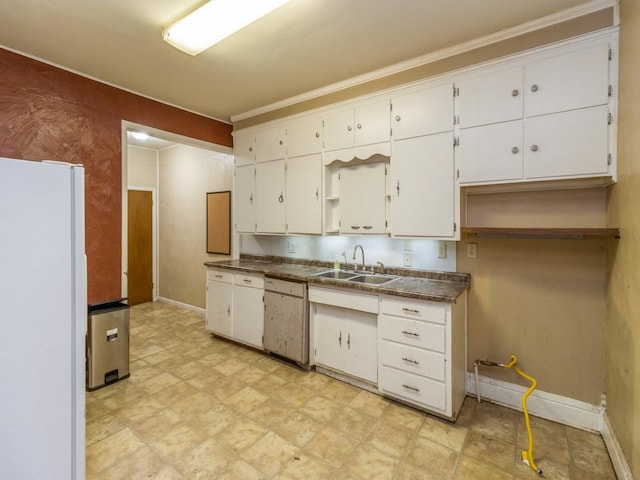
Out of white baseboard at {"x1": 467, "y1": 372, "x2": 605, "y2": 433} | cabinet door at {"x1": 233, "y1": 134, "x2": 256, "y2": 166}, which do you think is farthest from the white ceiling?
white baseboard at {"x1": 467, "y1": 372, "x2": 605, "y2": 433}

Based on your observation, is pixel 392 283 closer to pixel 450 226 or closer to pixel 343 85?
pixel 450 226

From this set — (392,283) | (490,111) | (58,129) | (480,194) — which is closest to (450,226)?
(480,194)

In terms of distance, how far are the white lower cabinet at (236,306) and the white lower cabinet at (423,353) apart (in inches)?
57.5

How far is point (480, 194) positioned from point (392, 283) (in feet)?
3.40

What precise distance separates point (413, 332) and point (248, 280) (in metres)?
1.91

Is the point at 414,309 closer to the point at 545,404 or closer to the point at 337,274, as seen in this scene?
the point at 337,274

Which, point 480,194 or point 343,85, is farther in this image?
point 343,85

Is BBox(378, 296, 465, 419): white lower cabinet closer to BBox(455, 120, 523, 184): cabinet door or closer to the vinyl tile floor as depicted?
the vinyl tile floor

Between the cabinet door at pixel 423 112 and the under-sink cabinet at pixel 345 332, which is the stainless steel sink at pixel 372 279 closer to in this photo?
the under-sink cabinet at pixel 345 332

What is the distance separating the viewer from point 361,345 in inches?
106

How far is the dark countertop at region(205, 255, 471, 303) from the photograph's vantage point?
2.32m

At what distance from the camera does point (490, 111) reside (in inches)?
89.3

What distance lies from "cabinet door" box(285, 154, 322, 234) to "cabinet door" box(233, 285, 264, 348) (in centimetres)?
84

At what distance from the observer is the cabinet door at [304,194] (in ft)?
10.6
